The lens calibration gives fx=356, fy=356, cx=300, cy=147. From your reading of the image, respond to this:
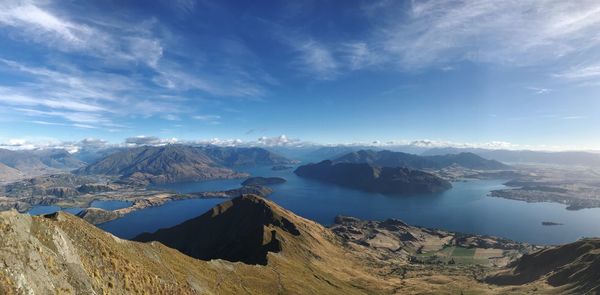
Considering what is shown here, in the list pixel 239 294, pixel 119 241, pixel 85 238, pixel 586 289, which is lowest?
pixel 586 289

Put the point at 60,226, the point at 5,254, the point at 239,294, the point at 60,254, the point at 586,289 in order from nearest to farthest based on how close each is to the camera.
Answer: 1. the point at 5,254
2. the point at 60,254
3. the point at 60,226
4. the point at 239,294
5. the point at 586,289

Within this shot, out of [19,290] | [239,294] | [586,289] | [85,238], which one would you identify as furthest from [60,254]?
A: [586,289]

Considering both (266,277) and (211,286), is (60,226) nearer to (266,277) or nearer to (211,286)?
(211,286)

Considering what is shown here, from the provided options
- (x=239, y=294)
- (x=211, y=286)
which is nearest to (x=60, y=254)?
(x=211, y=286)

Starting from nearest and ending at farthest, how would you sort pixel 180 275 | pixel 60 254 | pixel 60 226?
pixel 60 254 < pixel 60 226 < pixel 180 275

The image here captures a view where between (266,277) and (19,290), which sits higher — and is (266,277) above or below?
below

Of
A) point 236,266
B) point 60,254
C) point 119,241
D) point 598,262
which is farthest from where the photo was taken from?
point 598,262

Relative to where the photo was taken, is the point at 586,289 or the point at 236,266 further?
the point at 586,289

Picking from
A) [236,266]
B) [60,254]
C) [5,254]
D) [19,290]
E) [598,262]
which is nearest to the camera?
[19,290]

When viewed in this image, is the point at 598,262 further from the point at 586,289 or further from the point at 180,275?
the point at 180,275
